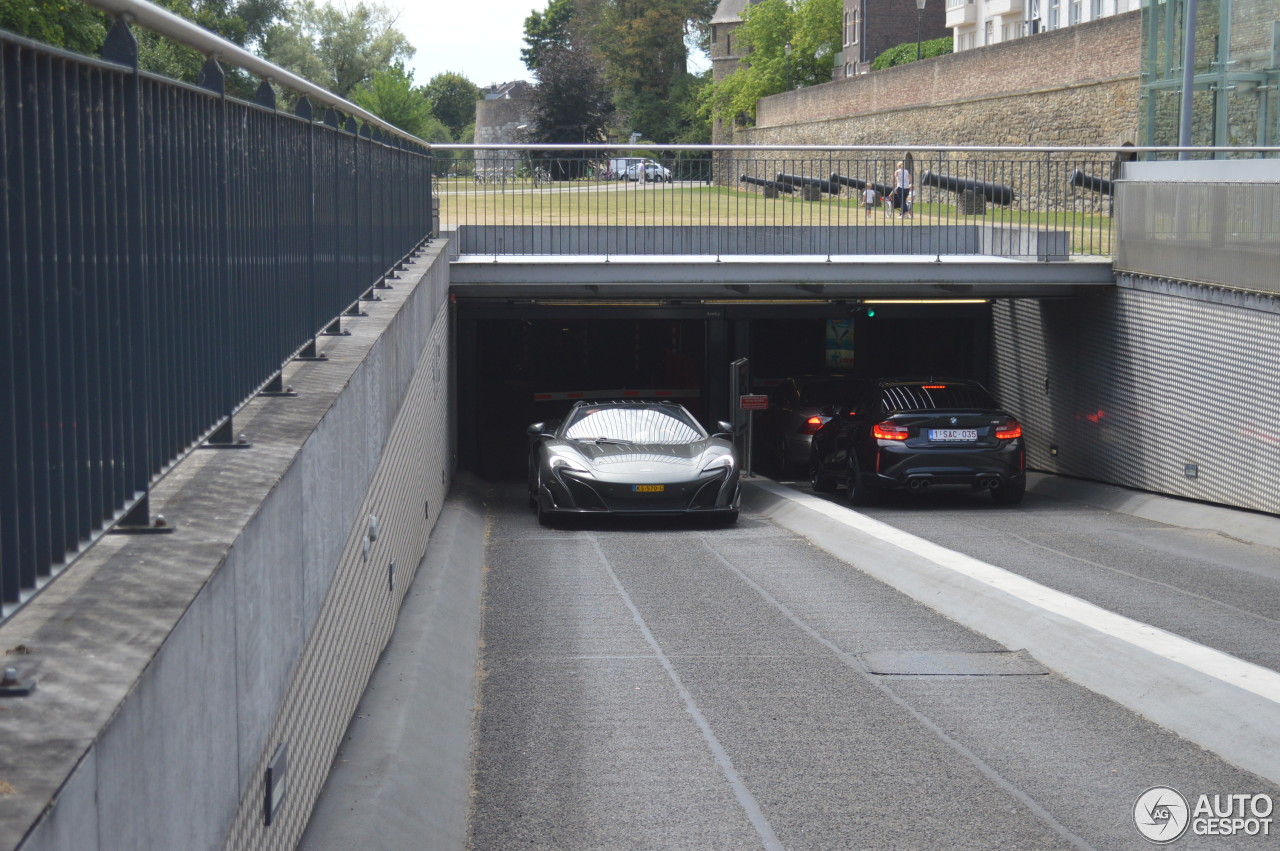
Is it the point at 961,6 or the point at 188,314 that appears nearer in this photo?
the point at 188,314

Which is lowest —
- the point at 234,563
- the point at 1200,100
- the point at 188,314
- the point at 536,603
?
the point at 536,603

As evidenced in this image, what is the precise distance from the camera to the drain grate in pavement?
25.9 ft

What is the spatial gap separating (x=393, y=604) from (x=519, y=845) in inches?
126

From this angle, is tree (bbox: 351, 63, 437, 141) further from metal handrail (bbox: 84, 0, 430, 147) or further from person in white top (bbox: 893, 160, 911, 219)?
metal handrail (bbox: 84, 0, 430, 147)

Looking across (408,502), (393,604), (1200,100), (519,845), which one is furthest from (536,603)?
(1200,100)

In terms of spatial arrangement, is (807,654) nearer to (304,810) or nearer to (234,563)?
(304,810)

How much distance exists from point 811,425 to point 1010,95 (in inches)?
961

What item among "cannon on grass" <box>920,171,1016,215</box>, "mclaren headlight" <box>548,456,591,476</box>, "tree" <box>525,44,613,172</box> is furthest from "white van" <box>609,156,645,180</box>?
"tree" <box>525,44,613,172</box>

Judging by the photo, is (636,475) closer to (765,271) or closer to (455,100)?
(765,271)

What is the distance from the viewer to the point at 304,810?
478cm

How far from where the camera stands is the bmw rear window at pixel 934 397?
17375mm

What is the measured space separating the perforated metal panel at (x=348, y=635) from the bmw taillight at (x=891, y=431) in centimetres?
710

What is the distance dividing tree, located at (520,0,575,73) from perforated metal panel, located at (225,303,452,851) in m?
143

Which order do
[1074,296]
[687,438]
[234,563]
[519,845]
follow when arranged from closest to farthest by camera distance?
[234,563]
[519,845]
[687,438]
[1074,296]
